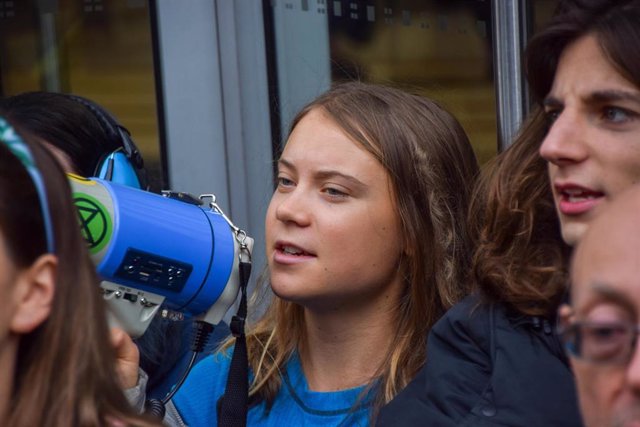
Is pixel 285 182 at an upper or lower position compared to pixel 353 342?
upper

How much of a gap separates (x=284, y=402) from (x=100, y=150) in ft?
2.56

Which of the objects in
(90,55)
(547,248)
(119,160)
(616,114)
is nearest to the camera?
(616,114)

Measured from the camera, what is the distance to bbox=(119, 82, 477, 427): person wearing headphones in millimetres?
2629

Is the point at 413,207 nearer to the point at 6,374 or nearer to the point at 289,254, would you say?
the point at 289,254

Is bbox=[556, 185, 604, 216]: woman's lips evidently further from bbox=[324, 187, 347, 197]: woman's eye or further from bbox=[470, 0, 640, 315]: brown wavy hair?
bbox=[324, 187, 347, 197]: woman's eye

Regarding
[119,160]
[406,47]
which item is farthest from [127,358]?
[406,47]

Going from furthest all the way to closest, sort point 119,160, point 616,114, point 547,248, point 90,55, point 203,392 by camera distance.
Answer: point 90,55
point 119,160
point 203,392
point 547,248
point 616,114

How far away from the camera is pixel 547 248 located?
2396 mm

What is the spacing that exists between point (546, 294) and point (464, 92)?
1679mm

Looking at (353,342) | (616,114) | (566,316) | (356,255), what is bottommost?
(353,342)

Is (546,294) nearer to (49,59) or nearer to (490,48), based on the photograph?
(490,48)

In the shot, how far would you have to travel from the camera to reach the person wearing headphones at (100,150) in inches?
118

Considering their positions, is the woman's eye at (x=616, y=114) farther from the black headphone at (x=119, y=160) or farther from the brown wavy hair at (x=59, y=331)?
the black headphone at (x=119, y=160)

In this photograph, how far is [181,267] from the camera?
261 cm
